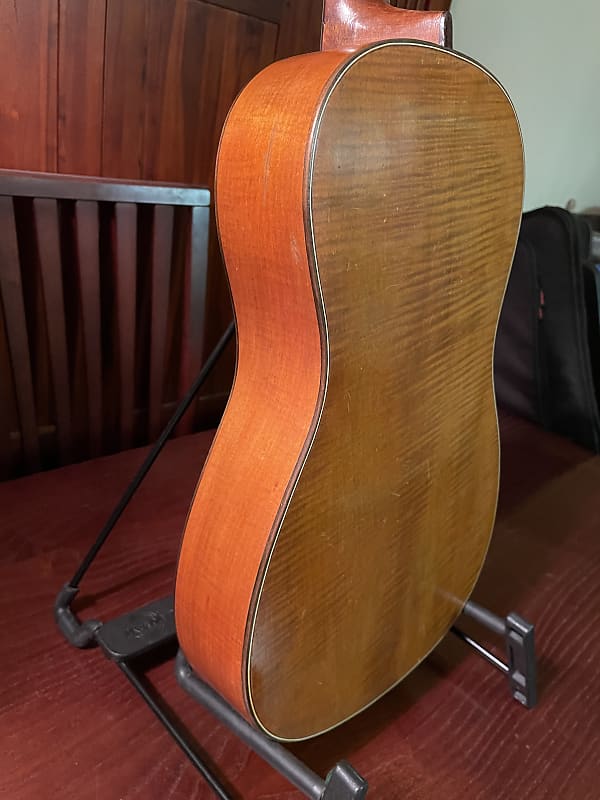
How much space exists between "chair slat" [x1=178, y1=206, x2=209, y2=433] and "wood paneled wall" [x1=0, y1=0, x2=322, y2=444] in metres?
0.20

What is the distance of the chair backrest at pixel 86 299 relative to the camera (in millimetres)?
765

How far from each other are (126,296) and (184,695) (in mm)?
506

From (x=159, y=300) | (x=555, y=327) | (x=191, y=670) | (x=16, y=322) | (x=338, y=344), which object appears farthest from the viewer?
(x=555, y=327)

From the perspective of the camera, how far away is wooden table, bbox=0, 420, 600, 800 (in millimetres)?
507

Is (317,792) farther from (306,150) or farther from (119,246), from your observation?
(119,246)

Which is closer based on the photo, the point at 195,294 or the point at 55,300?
the point at 55,300

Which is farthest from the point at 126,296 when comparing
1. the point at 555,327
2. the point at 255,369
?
the point at 555,327

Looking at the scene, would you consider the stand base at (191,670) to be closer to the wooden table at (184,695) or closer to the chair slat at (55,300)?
the wooden table at (184,695)

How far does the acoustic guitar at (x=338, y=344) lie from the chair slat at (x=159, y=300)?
0.43m

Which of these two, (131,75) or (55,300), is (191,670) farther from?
(131,75)

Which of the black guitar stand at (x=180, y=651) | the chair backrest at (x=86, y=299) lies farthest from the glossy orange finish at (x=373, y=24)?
the chair backrest at (x=86, y=299)

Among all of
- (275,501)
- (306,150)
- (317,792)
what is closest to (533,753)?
(317,792)

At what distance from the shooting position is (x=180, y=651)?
566 mm

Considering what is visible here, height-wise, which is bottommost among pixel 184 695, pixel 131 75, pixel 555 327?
pixel 184 695
